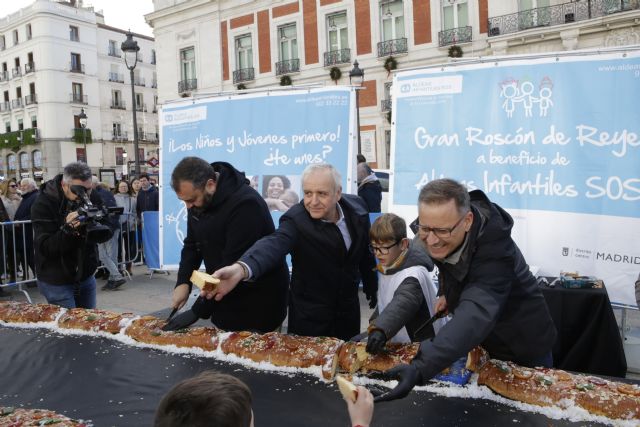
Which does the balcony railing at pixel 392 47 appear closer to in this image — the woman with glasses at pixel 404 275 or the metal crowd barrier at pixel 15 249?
the metal crowd barrier at pixel 15 249

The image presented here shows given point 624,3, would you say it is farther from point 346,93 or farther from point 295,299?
point 295,299

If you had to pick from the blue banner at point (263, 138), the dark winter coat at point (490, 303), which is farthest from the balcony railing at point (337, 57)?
the dark winter coat at point (490, 303)

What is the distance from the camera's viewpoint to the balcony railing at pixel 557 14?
17948 millimetres

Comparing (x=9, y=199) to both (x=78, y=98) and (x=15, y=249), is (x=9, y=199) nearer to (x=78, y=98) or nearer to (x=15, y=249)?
(x=15, y=249)

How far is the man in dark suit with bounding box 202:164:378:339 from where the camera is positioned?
115 inches

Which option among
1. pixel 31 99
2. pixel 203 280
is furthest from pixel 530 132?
pixel 31 99

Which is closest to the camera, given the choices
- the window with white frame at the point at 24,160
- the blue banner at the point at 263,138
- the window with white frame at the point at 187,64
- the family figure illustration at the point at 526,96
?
the family figure illustration at the point at 526,96

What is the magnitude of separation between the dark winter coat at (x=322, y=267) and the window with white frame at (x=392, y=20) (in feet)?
71.8

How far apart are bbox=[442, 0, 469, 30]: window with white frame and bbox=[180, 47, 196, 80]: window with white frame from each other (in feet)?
45.5

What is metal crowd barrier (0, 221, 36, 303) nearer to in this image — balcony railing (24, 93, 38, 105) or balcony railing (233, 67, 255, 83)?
Result: balcony railing (233, 67, 255, 83)

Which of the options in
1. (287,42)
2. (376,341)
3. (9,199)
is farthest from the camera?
(287,42)

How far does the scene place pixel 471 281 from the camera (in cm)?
211

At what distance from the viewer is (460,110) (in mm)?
5004

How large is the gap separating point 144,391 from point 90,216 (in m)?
1.72
